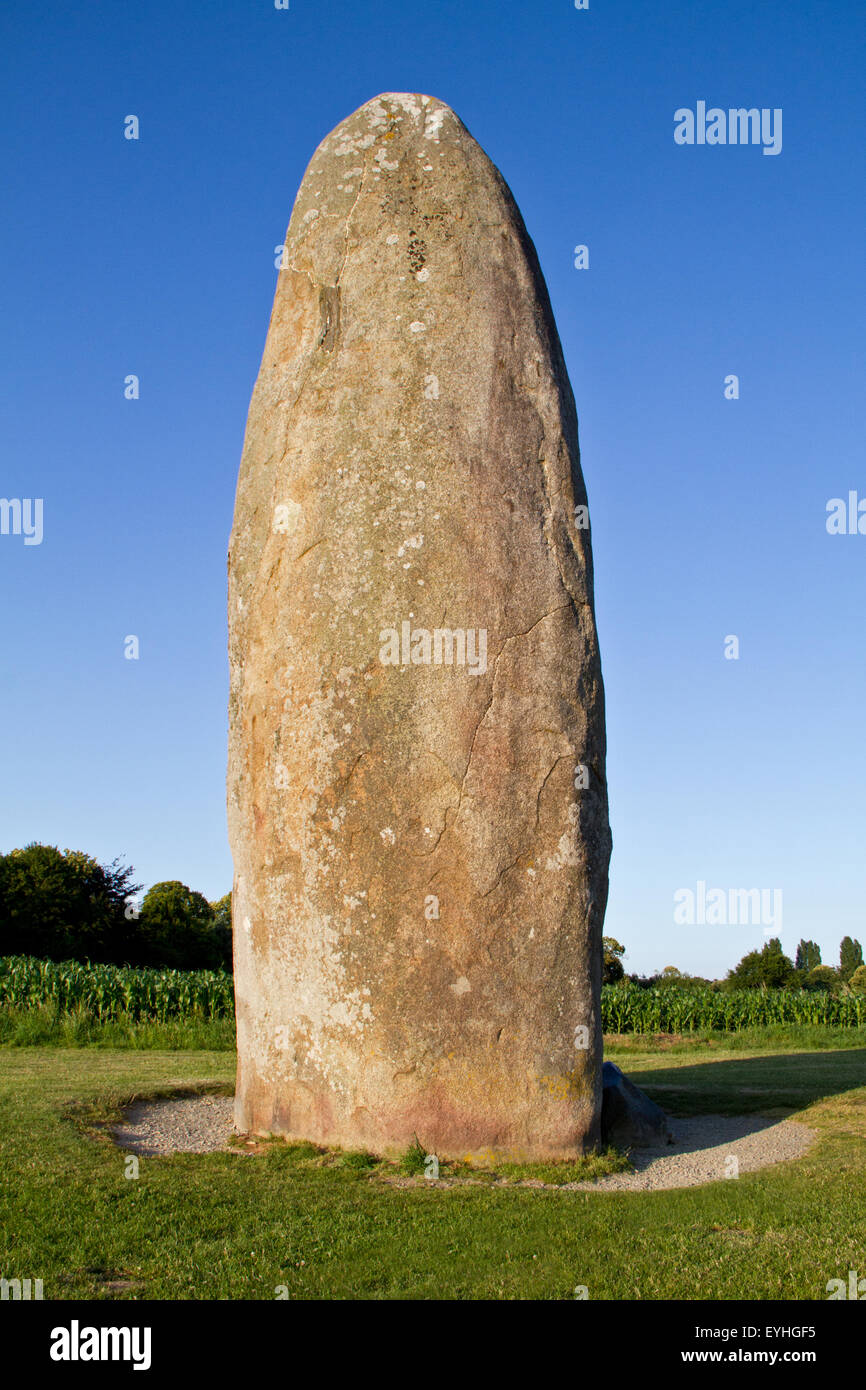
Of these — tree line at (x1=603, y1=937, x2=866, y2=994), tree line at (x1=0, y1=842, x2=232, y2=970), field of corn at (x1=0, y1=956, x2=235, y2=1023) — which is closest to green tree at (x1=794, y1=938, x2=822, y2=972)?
tree line at (x1=603, y1=937, x2=866, y2=994)

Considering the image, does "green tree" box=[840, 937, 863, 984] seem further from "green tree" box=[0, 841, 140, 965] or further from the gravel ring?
the gravel ring

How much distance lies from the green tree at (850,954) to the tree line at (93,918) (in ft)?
120

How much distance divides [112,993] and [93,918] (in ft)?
45.0

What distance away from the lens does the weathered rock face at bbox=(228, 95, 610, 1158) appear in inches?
285

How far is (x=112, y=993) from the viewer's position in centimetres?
1830

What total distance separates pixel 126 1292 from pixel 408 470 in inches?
205

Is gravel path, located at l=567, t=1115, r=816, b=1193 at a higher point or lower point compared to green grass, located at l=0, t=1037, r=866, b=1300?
lower

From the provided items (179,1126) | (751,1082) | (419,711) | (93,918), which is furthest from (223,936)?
(419,711)

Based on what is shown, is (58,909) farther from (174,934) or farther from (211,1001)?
(211,1001)

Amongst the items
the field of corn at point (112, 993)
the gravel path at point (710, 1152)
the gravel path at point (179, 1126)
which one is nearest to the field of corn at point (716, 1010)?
the field of corn at point (112, 993)

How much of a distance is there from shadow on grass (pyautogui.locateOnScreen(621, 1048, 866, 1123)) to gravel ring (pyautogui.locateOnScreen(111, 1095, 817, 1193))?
0.58m
